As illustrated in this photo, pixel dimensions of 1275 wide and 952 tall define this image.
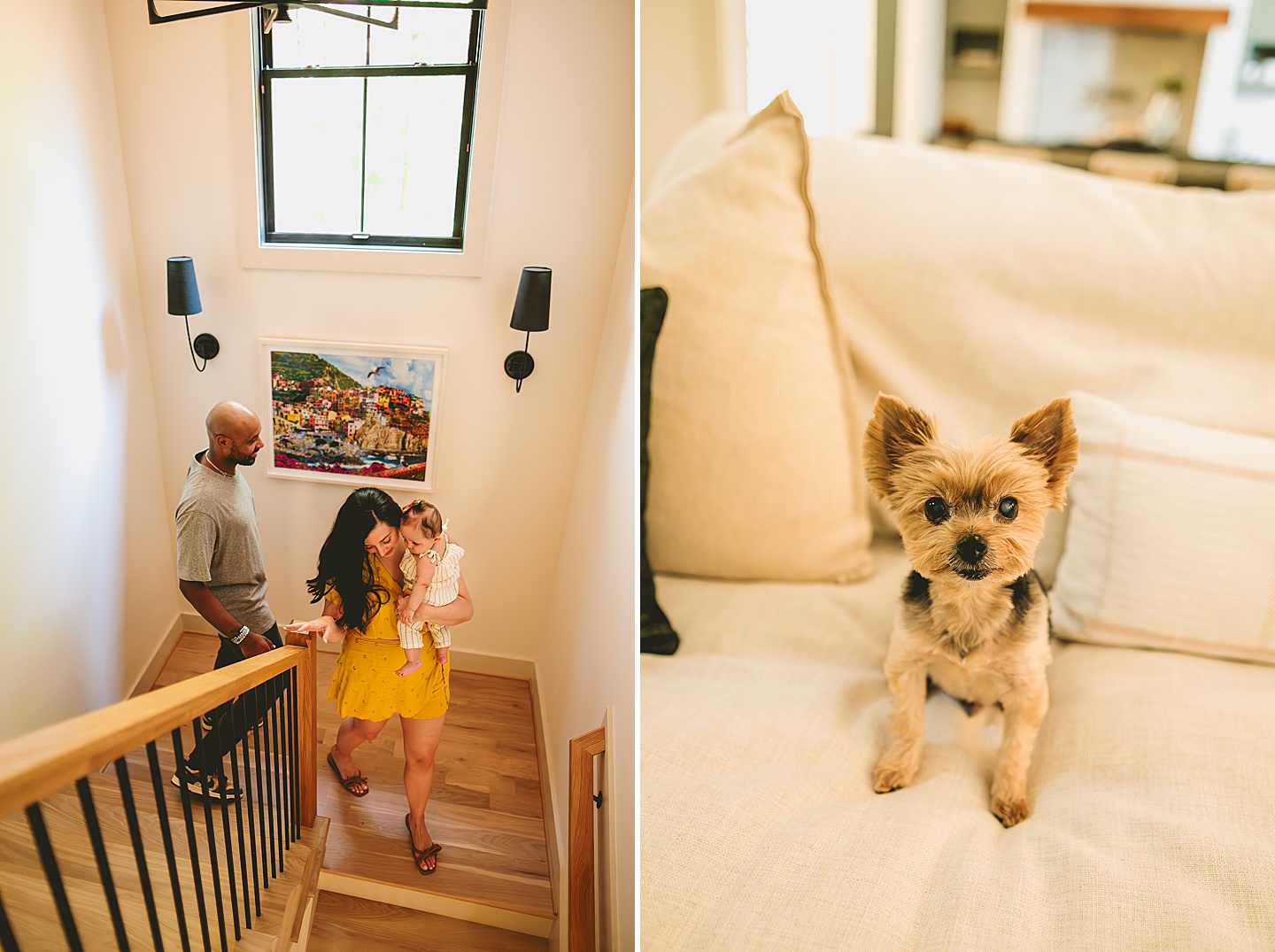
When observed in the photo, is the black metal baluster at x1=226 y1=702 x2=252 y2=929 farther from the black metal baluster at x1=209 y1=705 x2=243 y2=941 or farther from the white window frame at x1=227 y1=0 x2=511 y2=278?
the white window frame at x1=227 y1=0 x2=511 y2=278

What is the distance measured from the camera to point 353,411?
69 cm

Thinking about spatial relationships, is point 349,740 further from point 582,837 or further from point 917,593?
point 917,593

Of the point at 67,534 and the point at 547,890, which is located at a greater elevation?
the point at 67,534

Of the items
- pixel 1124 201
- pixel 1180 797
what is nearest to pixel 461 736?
pixel 1180 797

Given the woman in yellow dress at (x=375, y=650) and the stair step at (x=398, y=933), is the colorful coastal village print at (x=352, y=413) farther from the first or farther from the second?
the stair step at (x=398, y=933)

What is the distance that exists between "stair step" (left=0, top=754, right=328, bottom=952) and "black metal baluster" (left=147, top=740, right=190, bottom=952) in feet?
0.04

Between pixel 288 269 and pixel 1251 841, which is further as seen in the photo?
pixel 288 269

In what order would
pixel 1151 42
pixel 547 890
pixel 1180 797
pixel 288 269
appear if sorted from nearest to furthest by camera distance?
pixel 1151 42, pixel 1180 797, pixel 288 269, pixel 547 890

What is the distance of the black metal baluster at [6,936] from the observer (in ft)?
1.25

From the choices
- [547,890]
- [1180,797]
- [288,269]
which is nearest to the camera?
[1180,797]

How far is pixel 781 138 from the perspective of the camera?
804mm

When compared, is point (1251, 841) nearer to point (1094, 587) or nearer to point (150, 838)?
point (1094, 587)

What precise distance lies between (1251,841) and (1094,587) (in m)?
0.25

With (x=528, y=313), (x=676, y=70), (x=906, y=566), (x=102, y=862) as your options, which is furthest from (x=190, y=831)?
(x=676, y=70)
